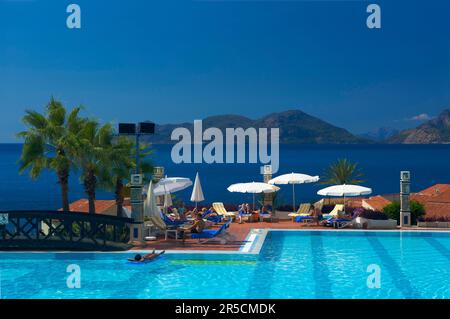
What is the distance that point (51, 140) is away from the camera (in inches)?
793

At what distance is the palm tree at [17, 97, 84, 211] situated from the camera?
19688mm

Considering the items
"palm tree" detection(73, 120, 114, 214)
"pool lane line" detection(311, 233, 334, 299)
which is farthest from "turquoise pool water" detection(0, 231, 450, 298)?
"palm tree" detection(73, 120, 114, 214)

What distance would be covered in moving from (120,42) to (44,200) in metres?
128

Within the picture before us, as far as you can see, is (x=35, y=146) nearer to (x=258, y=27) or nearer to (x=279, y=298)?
(x=279, y=298)

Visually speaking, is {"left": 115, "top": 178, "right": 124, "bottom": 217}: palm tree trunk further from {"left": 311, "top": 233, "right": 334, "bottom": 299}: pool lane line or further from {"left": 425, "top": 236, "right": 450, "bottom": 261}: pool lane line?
{"left": 425, "top": 236, "right": 450, "bottom": 261}: pool lane line

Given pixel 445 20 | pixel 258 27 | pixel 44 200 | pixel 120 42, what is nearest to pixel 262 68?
pixel 258 27

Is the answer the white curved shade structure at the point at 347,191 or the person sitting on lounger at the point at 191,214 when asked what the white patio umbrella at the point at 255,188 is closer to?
the person sitting on lounger at the point at 191,214

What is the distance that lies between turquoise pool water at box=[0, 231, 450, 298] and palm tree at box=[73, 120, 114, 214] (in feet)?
13.1

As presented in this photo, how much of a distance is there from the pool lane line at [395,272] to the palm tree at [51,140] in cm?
1098

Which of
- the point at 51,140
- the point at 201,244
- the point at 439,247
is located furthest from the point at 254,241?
the point at 51,140

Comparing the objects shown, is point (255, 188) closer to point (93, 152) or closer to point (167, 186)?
point (167, 186)

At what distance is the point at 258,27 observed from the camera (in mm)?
193625

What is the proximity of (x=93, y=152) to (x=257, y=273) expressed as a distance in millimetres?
8147
